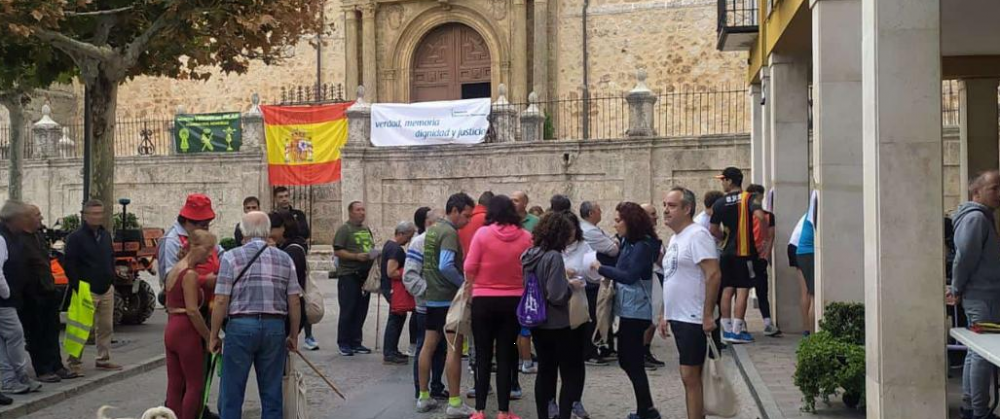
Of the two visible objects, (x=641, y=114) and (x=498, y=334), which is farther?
(x=641, y=114)

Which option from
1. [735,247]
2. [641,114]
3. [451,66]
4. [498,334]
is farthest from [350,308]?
[451,66]

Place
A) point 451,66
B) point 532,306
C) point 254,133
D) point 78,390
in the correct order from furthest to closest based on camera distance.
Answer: point 451,66 < point 254,133 < point 78,390 < point 532,306

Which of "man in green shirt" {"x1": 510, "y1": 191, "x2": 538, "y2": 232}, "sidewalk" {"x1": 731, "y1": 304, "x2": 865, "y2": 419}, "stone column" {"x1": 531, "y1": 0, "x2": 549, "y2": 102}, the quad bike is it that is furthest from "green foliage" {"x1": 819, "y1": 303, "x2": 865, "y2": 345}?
"stone column" {"x1": 531, "y1": 0, "x2": 549, "y2": 102}

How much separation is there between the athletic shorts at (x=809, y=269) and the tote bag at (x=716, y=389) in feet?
13.8

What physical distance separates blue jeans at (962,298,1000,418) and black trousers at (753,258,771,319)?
4347mm

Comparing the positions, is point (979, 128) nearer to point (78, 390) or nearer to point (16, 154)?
point (78, 390)

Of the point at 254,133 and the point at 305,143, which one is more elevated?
the point at 254,133

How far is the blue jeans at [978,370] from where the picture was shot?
273 inches

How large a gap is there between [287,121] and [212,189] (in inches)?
92.0

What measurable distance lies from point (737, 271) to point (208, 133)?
49.6ft

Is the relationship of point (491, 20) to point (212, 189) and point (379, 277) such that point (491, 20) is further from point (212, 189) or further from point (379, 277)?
point (379, 277)

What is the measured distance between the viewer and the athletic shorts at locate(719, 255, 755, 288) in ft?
37.3

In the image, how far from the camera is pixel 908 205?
6500 millimetres

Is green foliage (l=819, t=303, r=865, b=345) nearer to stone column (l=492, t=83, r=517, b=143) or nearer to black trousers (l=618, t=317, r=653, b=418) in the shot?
black trousers (l=618, t=317, r=653, b=418)
